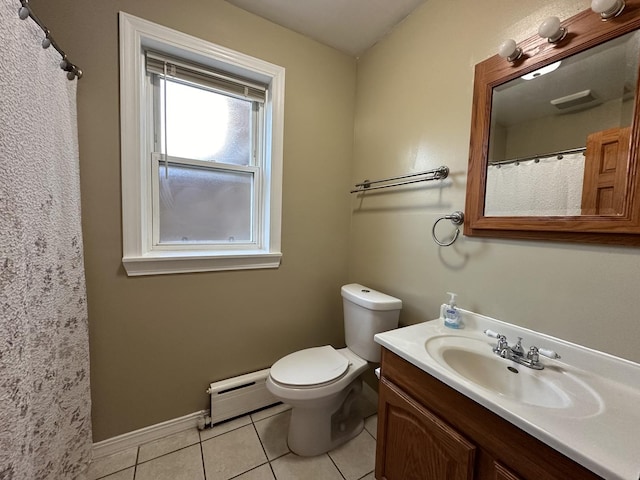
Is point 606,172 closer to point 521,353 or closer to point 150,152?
point 521,353

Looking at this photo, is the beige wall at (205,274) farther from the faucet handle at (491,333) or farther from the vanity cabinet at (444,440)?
the faucet handle at (491,333)

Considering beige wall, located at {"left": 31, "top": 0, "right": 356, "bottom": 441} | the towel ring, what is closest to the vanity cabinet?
→ the towel ring

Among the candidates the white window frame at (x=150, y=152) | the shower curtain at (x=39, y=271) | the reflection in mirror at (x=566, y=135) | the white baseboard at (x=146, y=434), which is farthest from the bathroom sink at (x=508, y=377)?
the white baseboard at (x=146, y=434)

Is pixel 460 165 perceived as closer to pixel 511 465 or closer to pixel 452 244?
pixel 452 244

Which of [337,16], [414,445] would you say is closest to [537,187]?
[414,445]

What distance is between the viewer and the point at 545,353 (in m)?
0.89

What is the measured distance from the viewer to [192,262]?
1.38 meters

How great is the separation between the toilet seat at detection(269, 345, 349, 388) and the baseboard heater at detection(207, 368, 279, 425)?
33cm

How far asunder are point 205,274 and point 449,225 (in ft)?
4.34

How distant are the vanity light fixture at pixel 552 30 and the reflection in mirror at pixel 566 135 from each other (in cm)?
8

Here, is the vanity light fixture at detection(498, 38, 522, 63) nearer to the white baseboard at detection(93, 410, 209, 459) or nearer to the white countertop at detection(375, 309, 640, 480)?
the white countertop at detection(375, 309, 640, 480)

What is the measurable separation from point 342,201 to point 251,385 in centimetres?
135

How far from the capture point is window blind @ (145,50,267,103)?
4.37 feet

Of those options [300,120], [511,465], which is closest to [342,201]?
[300,120]
